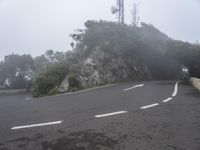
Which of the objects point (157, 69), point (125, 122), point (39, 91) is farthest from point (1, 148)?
point (157, 69)

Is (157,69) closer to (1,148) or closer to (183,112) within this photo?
(183,112)

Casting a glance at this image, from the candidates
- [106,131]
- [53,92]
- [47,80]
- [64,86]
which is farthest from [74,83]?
[106,131]

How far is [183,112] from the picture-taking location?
8148mm

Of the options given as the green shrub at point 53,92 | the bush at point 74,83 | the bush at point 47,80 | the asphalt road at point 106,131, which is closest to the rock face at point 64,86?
the green shrub at point 53,92

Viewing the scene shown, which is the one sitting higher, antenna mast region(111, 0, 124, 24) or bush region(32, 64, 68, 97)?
antenna mast region(111, 0, 124, 24)

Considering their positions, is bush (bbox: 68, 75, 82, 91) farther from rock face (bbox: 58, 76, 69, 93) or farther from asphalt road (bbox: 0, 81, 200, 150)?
asphalt road (bbox: 0, 81, 200, 150)

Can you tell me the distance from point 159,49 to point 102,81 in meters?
13.5

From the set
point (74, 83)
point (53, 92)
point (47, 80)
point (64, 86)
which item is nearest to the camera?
point (53, 92)

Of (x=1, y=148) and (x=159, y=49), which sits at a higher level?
(x=159, y=49)

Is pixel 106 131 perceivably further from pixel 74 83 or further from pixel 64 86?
pixel 64 86

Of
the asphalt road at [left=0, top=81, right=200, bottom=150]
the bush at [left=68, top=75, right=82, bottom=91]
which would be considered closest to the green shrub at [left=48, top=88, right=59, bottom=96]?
the bush at [left=68, top=75, right=82, bottom=91]

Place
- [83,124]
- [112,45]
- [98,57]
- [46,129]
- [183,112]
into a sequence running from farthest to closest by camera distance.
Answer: [112,45]
[98,57]
[183,112]
[83,124]
[46,129]

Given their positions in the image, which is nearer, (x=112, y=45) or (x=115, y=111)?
(x=115, y=111)

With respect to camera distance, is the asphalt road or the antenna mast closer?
the asphalt road
